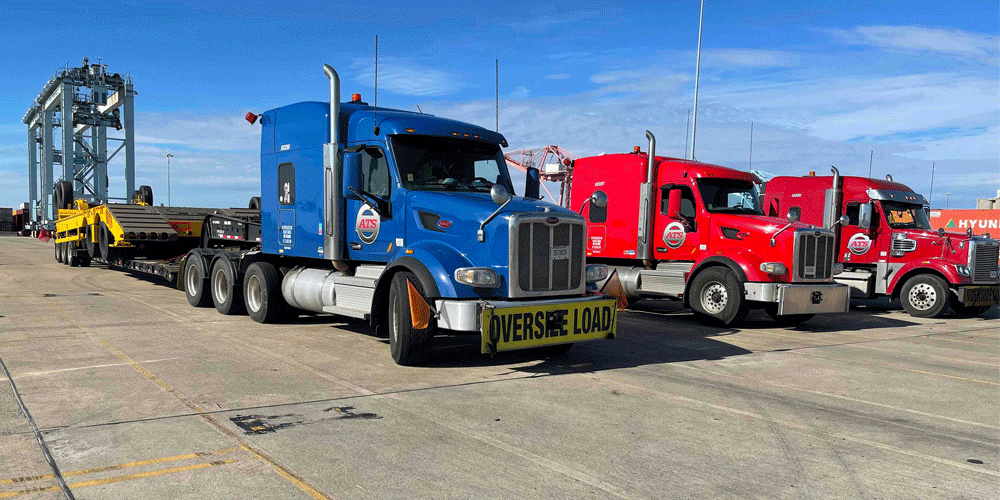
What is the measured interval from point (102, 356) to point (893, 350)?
391 inches

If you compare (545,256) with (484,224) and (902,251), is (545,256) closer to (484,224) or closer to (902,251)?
(484,224)

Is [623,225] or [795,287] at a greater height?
[623,225]

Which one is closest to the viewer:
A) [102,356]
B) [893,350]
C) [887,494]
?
[887,494]

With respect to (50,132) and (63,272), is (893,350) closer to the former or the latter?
(63,272)

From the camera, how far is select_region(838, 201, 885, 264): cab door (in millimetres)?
14695

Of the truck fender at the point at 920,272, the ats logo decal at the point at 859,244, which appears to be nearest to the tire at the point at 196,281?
the ats logo decal at the point at 859,244

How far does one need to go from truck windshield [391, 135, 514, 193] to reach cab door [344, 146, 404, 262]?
0.24 meters

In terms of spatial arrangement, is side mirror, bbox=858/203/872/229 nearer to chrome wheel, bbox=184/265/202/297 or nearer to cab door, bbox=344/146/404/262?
cab door, bbox=344/146/404/262

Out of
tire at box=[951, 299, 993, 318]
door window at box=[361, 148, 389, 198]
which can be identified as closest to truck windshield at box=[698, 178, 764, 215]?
tire at box=[951, 299, 993, 318]

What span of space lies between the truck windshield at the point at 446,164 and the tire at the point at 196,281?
5.77m

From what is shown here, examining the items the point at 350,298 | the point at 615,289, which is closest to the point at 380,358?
the point at 350,298

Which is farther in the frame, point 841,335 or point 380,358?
point 841,335

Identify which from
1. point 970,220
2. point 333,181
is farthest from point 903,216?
point 970,220

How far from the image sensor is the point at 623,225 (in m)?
13.5
